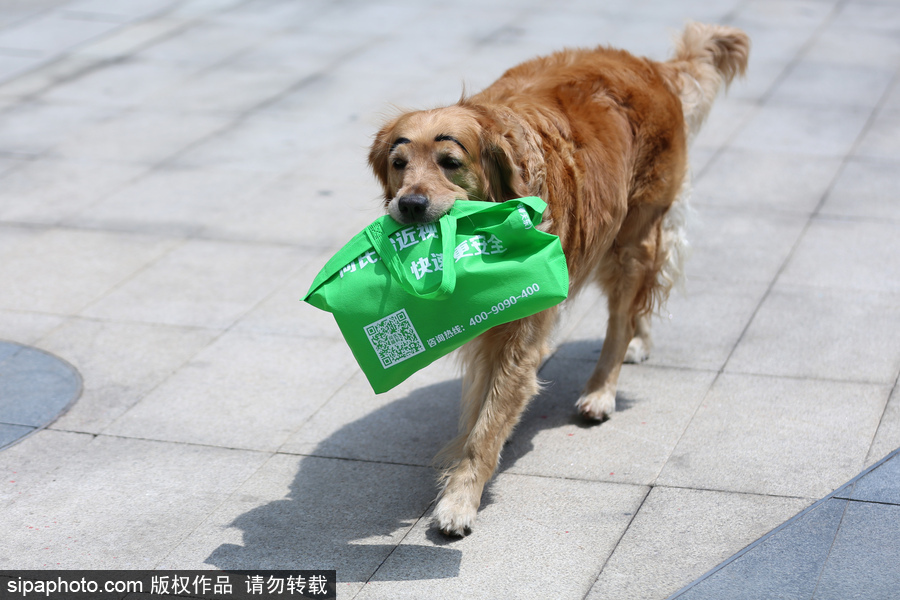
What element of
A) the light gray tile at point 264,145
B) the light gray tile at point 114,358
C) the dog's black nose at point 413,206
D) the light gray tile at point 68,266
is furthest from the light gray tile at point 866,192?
the light gray tile at point 68,266

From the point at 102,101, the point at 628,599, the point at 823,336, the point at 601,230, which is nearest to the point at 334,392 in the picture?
the point at 601,230

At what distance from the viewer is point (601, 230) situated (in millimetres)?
4918

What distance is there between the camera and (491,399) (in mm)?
4508

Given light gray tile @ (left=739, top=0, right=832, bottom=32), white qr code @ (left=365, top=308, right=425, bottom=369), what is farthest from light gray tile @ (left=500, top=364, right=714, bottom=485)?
light gray tile @ (left=739, top=0, right=832, bottom=32)

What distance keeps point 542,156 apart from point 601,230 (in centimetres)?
70

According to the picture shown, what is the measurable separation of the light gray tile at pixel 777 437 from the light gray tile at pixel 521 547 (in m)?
0.43

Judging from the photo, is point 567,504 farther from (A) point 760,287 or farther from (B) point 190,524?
(A) point 760,287

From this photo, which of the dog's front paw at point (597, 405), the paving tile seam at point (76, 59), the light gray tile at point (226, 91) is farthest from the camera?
the paving tile seam at point (76, 59)

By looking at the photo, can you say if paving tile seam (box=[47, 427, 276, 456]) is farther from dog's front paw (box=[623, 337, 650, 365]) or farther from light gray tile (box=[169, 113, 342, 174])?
light gray tile (box=[169, 113, 342, 174])

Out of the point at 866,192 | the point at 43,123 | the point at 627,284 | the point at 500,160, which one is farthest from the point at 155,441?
the point at 43,123

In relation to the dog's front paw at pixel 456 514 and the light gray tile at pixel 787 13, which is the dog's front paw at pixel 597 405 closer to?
the dog's front paw at pixel 456 514

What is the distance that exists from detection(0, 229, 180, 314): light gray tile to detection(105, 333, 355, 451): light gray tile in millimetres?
1276

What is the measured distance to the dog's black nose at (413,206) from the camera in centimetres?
401

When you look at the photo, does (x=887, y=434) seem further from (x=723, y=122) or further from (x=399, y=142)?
(x=723, y=122)
